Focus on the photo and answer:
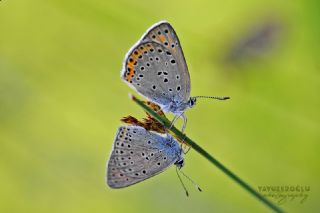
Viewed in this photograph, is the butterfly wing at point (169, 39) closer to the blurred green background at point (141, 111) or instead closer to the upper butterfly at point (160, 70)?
the upper butterfly at point (160, 70)

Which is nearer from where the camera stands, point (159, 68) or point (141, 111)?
→ point (159, 68)

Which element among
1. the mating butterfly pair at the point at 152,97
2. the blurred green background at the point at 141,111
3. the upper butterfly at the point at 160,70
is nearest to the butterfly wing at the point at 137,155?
the mating butterfly pair at the point at 152,97

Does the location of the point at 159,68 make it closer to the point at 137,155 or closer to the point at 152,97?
the point at 152,97

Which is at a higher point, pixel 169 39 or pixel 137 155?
pixel 169 39

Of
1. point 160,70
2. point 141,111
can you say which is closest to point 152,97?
point 160,70

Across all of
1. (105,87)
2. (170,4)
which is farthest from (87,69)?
(170,4)

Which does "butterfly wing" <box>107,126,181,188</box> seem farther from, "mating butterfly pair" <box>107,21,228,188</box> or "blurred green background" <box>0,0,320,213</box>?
"blurred green background" <box>0,0,320,213</box>

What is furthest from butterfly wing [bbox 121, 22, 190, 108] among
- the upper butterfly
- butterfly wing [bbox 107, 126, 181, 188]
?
butterfly wing [bbox 107, 126, 181, 188]

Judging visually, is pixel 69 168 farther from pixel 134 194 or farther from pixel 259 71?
pixel 259 71
